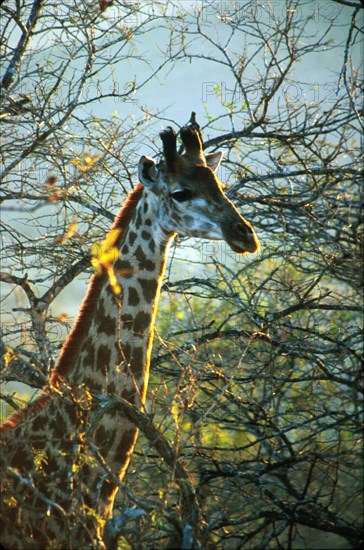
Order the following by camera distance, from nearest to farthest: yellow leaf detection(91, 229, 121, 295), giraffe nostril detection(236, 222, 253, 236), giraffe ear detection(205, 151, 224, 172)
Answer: giraffe nostril detection(236, 222, 253, 236)
yellow leaf detection(91, 229, 121, 295)
giraffe ear detection(205, 151, 224, 172)

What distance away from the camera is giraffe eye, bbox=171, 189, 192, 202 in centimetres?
567

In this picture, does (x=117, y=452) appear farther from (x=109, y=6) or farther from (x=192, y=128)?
(x=109, y=6)

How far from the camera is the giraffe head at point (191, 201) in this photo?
539cm

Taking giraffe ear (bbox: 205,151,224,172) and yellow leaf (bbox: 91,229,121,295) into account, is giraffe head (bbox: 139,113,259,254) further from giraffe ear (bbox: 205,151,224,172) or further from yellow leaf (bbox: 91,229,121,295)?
giraffe ear (bbox: 205,151,224,172)

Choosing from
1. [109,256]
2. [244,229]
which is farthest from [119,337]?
[244,229]

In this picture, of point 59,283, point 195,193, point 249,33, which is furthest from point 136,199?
point 249,33

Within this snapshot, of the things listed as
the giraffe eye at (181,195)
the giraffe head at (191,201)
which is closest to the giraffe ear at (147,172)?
the giraffe head at (191,201)

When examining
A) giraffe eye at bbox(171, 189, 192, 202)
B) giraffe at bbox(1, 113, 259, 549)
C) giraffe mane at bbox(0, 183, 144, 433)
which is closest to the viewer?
giraffe at bbox(1, 113, 259, 549)

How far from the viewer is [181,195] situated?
5684 mm

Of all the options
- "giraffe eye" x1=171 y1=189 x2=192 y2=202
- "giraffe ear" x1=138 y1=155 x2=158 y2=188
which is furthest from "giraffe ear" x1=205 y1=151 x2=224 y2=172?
"giraffe eye" x1=171 y1=189 x2=192 y2=202

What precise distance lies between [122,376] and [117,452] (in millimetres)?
511

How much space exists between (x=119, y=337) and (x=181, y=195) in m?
1.37

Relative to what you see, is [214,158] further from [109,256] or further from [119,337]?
[119,337]

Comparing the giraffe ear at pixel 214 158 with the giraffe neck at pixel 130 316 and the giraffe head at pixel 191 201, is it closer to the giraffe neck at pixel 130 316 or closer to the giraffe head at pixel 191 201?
the giraffe head at pixel 191 201
